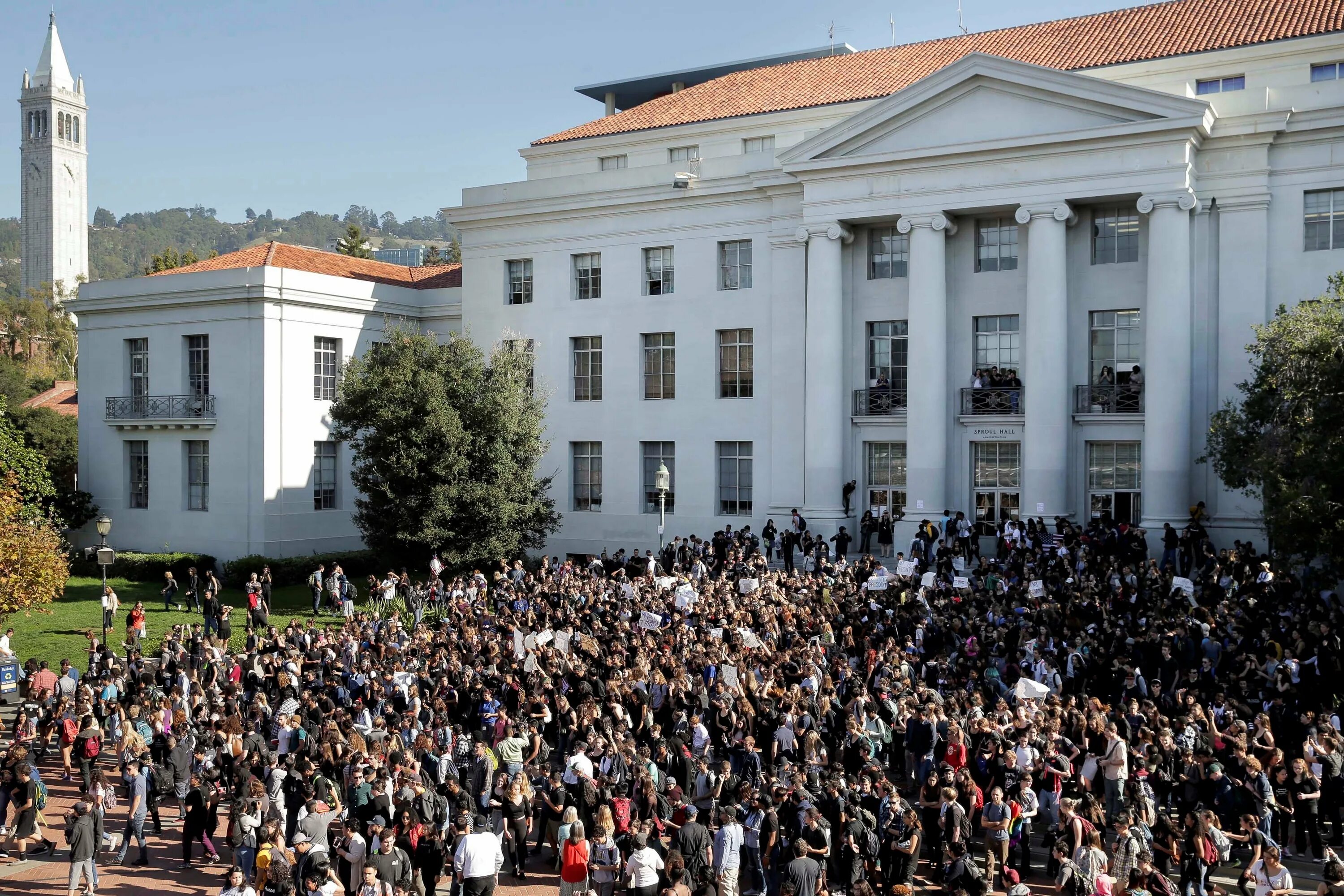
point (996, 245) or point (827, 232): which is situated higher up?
point (827, 232)

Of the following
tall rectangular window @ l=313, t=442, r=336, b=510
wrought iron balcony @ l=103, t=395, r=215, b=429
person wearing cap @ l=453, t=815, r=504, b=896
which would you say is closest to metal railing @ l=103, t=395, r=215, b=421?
wrought iron balcony @ l=103, t=395, r=215, b=429

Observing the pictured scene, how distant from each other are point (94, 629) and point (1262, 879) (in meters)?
29.4

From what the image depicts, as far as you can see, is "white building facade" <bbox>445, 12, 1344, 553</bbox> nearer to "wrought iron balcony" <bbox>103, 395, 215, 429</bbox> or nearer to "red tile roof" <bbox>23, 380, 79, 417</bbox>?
"wrought iron balcony" <bbox>103, 395, 215, 429</bbox>

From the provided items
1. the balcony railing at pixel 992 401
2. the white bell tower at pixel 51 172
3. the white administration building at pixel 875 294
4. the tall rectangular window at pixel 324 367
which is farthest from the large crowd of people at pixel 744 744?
the white bell tower at pixel 51 172

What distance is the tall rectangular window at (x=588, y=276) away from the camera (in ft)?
140

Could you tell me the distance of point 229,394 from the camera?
41531 millimetres

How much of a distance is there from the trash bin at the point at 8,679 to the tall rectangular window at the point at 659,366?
21.9m

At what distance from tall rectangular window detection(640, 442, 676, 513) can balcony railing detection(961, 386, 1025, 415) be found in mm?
10129

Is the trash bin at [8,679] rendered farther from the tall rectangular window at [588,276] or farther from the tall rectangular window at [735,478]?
the tall rectangular window at [588,276]

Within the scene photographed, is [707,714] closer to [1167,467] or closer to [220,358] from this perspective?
[1167,467]

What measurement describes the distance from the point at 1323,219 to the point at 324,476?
33100 mm

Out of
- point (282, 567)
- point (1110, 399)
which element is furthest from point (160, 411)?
point (1110, 399)

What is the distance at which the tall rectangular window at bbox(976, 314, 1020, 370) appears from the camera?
36.1 meters

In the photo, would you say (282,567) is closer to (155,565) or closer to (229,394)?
(155,565)
